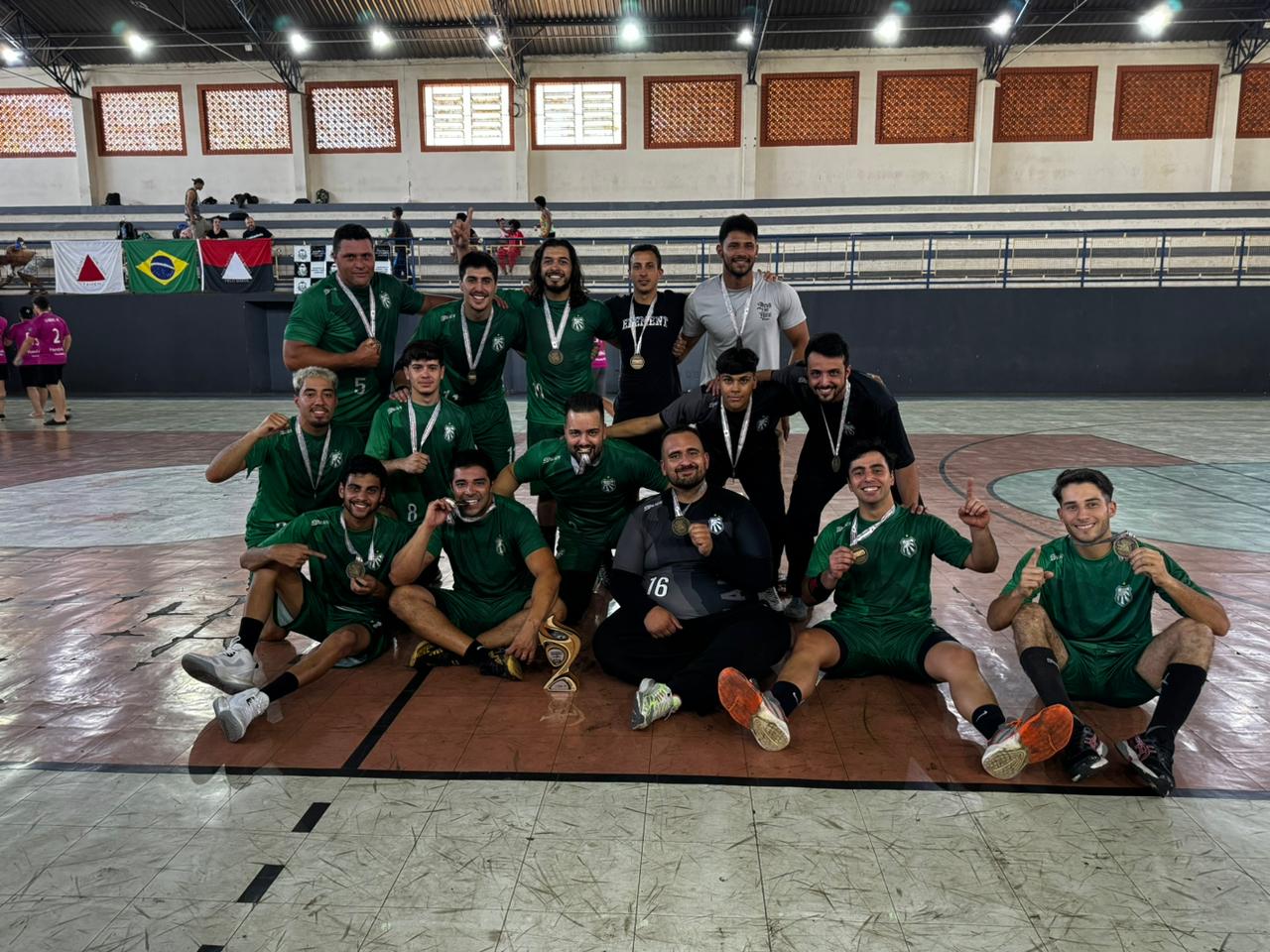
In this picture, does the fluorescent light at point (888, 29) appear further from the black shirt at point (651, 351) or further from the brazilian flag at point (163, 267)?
the black shirt at point (651, 351)

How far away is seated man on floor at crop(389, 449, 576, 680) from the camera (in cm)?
438

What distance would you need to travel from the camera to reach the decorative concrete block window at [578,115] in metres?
23.1

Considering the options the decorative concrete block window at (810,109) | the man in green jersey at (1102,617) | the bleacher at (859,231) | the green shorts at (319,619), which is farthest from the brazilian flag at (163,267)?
the man in green jersey at (1102,617)

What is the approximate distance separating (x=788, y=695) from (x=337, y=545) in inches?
92.0

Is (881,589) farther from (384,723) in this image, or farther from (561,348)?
(561,348)

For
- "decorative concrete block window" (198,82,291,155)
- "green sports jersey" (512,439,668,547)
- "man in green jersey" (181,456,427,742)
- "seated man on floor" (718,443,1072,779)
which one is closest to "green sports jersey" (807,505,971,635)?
"seated man on floor" (718,443,1072,779)

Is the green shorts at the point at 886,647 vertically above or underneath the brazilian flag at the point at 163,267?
underneath

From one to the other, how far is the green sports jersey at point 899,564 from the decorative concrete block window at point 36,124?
2726cm

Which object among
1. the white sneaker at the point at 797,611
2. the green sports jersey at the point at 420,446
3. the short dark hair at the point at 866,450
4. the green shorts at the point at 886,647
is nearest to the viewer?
the green shorts at the point at 886,647

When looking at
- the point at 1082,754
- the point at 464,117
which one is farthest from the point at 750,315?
the point at 464,117

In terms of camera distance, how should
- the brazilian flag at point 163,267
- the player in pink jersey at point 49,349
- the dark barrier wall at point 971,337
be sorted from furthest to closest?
the brazilian flag at point 163,267 < the dark barrier wall at point 971,337 < the player in pink jersey at point 49,349

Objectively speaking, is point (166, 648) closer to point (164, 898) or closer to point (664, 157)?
point (164, 898)

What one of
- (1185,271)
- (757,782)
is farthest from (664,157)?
(757,782)

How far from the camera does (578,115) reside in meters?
23.3
